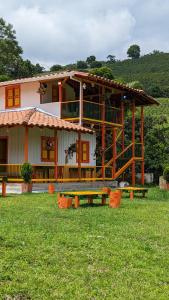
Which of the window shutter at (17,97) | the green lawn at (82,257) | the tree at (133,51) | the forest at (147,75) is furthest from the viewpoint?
the tree at (133,51)

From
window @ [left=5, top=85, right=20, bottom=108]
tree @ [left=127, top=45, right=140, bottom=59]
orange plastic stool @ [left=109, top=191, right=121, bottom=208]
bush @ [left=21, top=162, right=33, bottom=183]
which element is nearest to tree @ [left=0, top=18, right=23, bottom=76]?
window @ [left=5, top=85, right=20, bottom=108]

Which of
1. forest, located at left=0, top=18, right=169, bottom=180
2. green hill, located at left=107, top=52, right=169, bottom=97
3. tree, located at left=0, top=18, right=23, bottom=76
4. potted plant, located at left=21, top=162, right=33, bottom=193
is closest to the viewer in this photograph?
potted plant, located at left=21, top=162, right=33, bottom=193

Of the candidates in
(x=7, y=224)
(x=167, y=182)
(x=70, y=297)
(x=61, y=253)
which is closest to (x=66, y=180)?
(x=167, y=182)

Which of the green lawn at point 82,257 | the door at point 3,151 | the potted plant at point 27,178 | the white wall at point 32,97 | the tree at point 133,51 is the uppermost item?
the tree at point 133,51

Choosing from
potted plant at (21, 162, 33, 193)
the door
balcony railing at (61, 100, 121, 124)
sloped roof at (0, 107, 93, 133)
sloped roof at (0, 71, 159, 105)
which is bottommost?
potted plant at (21, 162, 33, 193)

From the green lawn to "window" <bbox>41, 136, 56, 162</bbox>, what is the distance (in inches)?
514

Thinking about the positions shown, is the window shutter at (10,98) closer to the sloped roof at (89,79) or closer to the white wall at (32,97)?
the white wall at (32,97)

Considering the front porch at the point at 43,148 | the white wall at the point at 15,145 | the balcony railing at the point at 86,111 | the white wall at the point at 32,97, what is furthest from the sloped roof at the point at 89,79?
the white wall at the point at 15,145

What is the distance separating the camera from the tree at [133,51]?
138 metres

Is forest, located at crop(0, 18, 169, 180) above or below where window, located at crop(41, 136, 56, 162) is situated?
above

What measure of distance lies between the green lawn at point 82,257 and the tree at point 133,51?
129m

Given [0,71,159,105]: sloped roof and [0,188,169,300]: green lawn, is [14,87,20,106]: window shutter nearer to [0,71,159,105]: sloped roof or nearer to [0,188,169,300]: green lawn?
[0,71,159,105]: sloped roof

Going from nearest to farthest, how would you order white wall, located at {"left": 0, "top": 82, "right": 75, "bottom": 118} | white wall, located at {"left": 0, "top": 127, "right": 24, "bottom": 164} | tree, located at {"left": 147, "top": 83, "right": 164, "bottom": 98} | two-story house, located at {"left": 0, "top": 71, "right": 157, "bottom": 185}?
two-story house, located at {"left": 0, "top": 71, "right": 157, "bottom": 185}, white wall, located at {"left": 0, "top": 127, "right": 24, "bottom": 164}, white wall, located at {"left": 0, "top": 82, "right": 75, "bottom": 118}, tree, located at {"left": 147, "top": 83, "right": 164, "bottom": 98}

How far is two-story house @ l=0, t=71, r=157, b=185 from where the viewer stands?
2402 cm
